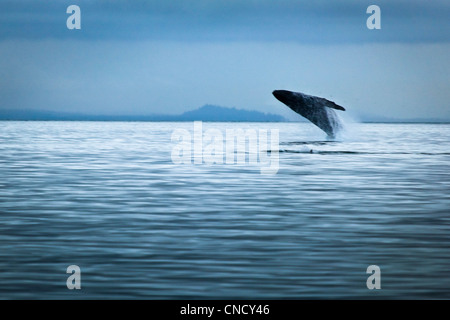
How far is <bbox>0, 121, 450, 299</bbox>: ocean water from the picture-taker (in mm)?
9281

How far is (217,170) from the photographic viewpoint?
27.0 metres

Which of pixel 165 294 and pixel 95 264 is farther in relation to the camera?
pixel 95 264

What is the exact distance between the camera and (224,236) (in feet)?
41.4

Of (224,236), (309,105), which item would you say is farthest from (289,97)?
(224,236)

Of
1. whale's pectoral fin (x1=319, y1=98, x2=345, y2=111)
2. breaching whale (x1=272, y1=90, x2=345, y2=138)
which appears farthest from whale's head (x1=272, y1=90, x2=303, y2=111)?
whale's pectoral fin (x1=319, y1=98, x2=345, y2=111)

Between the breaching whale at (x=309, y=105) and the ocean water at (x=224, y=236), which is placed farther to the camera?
the breaching whale at (x=309, y=105)

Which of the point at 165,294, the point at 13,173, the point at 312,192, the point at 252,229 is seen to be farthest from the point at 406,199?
the point at 13,173

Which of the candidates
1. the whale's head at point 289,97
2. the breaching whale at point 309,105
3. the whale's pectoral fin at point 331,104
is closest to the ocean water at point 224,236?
the whale's pectoral fin at point 331,104

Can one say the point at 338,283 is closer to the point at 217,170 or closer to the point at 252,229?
the point at 252,229

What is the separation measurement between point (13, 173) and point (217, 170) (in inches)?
293

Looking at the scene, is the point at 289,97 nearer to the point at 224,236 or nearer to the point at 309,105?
the point at 309,105

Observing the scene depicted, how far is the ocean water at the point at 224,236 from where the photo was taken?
9.28m

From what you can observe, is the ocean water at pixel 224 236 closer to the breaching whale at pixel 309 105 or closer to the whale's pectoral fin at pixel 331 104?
A: the whale's pectoral fin at pixel 331 104
